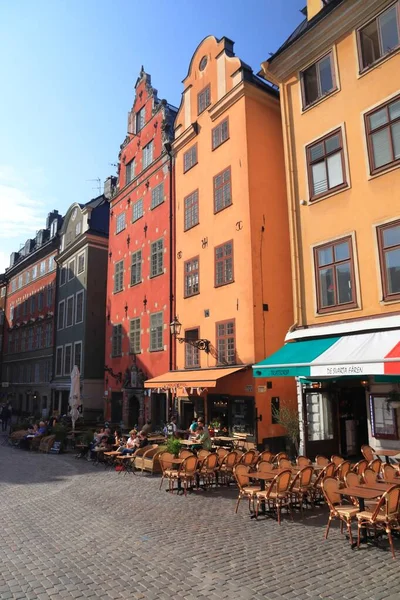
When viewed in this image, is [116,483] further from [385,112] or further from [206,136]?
[206,136]

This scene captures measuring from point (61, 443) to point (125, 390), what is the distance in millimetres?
5085

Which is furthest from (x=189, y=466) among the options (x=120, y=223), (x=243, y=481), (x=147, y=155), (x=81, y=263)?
(x=81, y=263)

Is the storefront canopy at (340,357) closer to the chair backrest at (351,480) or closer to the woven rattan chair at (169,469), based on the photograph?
the chair backrest at (351,480)

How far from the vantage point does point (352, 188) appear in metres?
12.7

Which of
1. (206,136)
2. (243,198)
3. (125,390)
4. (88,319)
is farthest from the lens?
(88,319)

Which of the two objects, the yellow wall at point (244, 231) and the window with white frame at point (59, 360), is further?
the window with white frame at point (59, 360)

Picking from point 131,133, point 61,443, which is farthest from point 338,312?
point 131,133

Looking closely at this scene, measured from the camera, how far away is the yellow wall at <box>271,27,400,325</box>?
1186 centimetres

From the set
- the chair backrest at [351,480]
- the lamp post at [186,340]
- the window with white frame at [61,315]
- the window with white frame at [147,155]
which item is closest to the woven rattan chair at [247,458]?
the chair backrest at [351,480]

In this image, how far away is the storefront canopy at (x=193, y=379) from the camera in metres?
15.4

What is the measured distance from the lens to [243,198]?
17.0m

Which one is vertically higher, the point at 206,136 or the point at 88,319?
the point at 206,136

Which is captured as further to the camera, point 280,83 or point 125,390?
point 125,390

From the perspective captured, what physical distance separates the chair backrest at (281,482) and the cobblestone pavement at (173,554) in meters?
0.56
